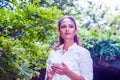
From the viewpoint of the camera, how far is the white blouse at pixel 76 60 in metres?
2.15

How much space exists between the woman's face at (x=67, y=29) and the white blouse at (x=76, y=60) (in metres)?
0.08

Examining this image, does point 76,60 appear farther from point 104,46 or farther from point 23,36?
point 104,46

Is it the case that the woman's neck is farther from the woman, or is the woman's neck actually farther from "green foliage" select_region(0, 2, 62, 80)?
"green foliage" select_region(0, 2, 62, 80)

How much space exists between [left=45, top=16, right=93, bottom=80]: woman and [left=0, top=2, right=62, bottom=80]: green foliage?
89 cm

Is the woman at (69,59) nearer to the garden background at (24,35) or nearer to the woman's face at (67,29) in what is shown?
the woman's face at (67,29)

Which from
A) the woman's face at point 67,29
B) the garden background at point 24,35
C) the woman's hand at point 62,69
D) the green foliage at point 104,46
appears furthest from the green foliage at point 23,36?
the green foliage at point 104,46

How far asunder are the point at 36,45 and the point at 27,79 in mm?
426

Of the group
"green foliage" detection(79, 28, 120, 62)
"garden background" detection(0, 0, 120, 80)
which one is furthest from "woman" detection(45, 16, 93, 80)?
"green foliage" detection(79, 28, 120, 62)

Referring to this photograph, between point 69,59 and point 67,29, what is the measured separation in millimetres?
234

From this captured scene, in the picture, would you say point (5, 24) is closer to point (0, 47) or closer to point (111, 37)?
point (0, 47)

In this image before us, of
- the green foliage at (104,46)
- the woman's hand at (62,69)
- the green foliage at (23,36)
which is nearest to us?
the woman's hand at (62,69)

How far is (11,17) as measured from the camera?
3.16 meters

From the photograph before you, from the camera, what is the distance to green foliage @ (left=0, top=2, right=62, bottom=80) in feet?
10.2

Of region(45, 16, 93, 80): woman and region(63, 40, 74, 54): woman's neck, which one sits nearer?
region(45, 16, 93, 80): woman
